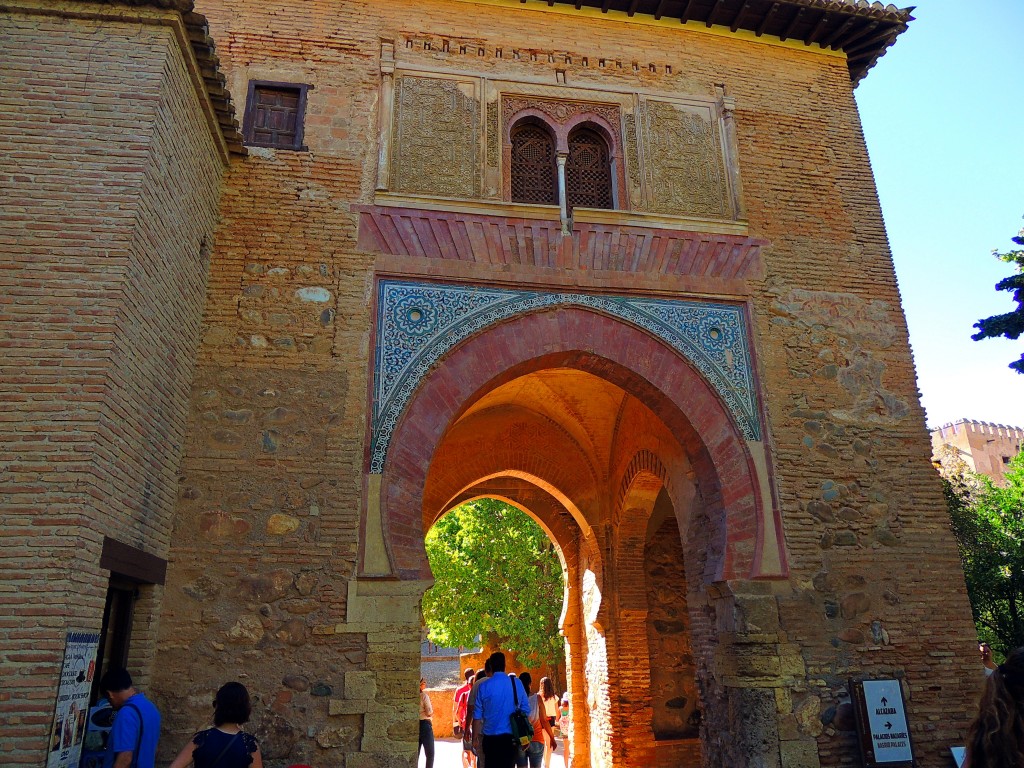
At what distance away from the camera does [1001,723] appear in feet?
5.89

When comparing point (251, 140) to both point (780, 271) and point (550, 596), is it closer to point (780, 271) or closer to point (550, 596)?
point (780, 271)

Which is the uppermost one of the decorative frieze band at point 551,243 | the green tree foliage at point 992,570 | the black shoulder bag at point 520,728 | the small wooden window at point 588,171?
the small wooden window at point 588,171

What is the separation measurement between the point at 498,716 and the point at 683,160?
524 cm

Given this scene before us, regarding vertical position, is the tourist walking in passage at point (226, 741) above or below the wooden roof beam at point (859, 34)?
below

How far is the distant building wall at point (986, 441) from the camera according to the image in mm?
27844

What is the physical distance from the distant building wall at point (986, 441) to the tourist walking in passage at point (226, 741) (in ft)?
96.3

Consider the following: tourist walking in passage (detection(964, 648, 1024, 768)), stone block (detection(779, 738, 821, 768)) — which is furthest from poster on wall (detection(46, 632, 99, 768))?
stone block (detection(779, 738, 821, 768))

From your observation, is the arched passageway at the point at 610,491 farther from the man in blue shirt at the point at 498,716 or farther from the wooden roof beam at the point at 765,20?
the wooden roof beam at the point at 765,20

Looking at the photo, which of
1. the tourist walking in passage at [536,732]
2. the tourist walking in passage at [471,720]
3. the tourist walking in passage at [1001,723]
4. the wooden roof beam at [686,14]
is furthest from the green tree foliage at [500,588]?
the tourist walking in passage at [1001,723]

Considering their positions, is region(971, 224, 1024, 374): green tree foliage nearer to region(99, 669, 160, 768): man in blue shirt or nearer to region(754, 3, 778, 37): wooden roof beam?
region(754, 3, 778, 37): wooden roof beam

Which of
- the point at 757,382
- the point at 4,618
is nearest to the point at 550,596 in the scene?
the point at 757,382

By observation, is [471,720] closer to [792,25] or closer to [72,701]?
[72,701]

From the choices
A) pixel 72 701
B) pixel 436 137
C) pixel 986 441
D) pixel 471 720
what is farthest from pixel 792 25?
pixel 986 441

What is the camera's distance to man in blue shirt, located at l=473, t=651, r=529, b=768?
588 cm
